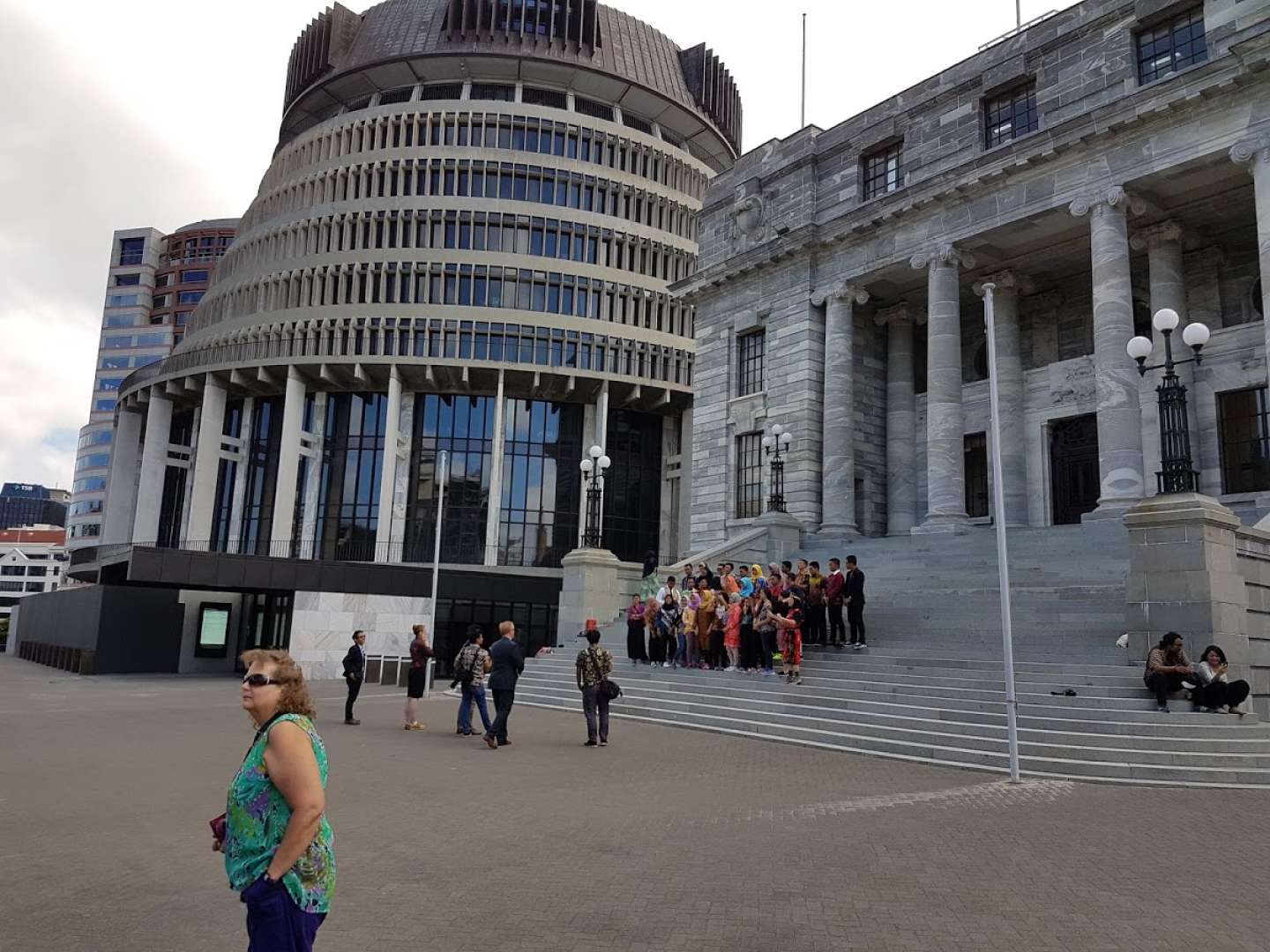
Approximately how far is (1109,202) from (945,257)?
16.1 feet

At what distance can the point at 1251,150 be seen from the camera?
21.5 m

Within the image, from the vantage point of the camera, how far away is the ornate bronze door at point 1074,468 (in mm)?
27109

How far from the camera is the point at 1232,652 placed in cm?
1369

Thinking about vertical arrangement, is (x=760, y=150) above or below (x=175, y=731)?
above

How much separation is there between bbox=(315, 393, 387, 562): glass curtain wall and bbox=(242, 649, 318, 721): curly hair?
159 ft

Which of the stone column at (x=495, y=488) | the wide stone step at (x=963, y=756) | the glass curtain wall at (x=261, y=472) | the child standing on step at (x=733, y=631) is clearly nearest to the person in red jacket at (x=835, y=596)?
the child standing on step at (x=733, y=631)

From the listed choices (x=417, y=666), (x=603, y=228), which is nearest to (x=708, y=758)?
(x=417, y=666)

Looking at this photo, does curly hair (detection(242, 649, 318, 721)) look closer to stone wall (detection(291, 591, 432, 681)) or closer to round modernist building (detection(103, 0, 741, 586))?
stone wall (detection(291, 591, 432, 681))

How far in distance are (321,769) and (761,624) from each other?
1432 centimetres

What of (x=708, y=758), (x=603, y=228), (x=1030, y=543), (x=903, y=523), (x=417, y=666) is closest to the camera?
(x=708, y=758)

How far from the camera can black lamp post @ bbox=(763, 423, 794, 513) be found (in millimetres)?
28469

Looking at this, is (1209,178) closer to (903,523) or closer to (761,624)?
(903,523)

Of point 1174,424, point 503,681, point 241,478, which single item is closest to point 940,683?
point 1174,424

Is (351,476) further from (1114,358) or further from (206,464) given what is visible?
(1114,358)
